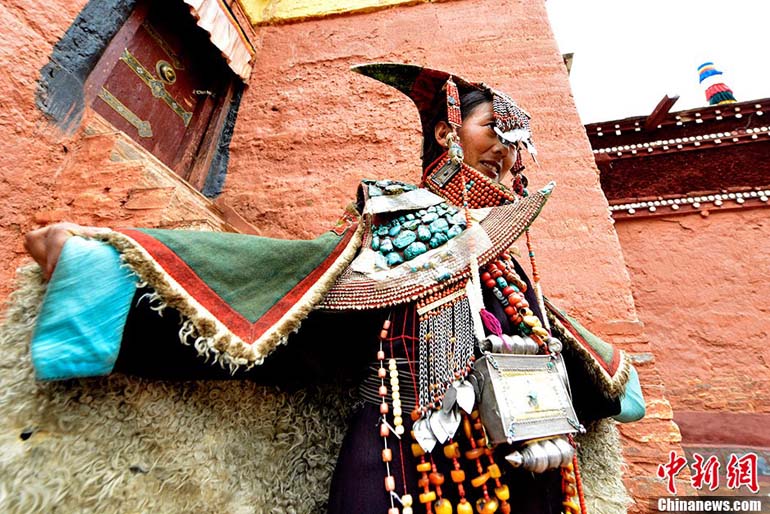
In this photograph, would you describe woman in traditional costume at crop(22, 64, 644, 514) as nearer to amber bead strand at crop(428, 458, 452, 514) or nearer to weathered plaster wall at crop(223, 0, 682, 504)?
amber bead strand at crop(428, 458, 452, 514)

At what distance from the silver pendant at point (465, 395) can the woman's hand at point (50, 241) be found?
2.53ft

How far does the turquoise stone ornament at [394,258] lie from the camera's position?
1.05m


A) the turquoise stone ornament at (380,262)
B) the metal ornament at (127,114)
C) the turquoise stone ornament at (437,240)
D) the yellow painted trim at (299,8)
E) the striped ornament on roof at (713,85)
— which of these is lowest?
→ the turquoise stone ornament at (380,262)

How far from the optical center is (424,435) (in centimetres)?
84

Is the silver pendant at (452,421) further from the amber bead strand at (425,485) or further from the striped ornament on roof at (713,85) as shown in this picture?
the striped ornament on roof at (713,85)

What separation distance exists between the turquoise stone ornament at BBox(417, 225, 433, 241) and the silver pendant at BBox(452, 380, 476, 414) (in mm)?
397

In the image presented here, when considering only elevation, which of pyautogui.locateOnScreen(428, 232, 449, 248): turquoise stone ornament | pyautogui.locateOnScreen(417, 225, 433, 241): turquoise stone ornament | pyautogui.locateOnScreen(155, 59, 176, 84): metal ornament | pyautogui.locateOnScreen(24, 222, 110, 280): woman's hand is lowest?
pyautogui.locateOnScreen(24, 222, 110, 280): woman's hand

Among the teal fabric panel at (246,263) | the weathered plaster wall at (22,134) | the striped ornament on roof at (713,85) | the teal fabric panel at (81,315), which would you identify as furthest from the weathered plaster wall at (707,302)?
the striped ornament on roof at (713,85)

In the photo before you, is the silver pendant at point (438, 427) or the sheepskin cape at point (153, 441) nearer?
the sheepskin cape at point (153, 441)

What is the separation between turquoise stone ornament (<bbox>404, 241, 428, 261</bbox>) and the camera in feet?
3.44

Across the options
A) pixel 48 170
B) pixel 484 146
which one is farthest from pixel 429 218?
pixel 48 170

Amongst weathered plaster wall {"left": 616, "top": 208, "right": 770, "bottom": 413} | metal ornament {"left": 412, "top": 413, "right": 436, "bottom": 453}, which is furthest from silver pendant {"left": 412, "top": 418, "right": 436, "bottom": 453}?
weathered plaster wall {"left": 616, "top": 208, "right": 770, "bottom": 413}

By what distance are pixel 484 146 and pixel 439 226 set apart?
35 cm

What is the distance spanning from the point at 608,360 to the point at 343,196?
1740 mm
